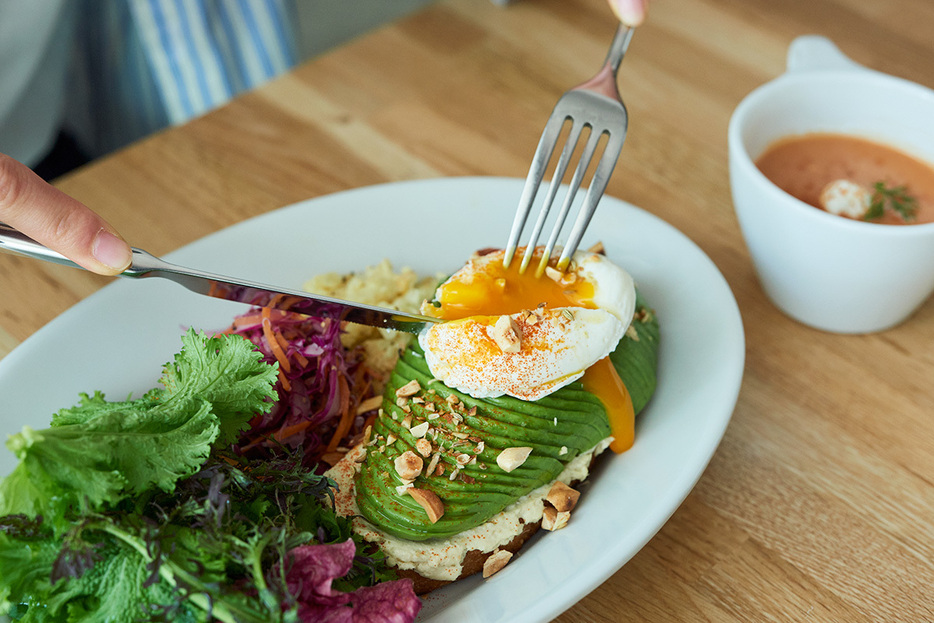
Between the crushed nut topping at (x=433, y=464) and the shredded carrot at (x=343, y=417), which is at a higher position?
the crushed nut topping at (x=433, y=464)

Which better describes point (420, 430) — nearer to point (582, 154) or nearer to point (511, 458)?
point (511, 458)

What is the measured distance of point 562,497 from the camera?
1.70 metres

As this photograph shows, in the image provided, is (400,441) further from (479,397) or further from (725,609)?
(725,609)

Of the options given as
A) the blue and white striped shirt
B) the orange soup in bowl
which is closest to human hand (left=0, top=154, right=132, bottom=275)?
the orange soup in bowl

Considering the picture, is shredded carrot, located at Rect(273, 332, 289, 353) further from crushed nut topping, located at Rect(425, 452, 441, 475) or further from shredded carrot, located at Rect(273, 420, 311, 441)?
crushed nut topping, located at Rect(425, 452, 441, 475)

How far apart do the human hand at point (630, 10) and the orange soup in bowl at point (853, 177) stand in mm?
588

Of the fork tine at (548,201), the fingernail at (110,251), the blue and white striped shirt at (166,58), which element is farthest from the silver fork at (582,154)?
the blue and white striped shirt at (166,58)

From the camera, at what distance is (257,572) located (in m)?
1.31

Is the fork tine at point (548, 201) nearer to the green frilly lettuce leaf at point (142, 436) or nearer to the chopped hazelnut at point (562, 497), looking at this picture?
the chopped hazelnut at point (562, 497)

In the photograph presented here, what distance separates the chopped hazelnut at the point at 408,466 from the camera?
1.62 m

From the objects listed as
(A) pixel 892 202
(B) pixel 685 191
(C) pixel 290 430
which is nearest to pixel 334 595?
(C) pixel 290 430

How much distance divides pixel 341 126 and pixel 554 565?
1.97 metres

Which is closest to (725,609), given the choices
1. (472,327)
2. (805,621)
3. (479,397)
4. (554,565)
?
(805,621)

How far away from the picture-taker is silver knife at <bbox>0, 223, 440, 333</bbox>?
155cm
